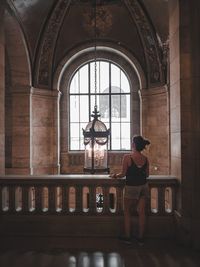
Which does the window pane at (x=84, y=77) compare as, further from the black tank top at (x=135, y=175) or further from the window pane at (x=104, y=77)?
the black tank top at (x=135, y=175)

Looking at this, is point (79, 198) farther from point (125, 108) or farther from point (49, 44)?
point (125, 108)

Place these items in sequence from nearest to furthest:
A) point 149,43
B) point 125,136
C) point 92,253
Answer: point 92,253 < point 149,43 < point 125,136

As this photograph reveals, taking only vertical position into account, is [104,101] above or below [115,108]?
above

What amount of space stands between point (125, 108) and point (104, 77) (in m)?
1.62

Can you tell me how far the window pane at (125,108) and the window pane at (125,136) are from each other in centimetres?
26

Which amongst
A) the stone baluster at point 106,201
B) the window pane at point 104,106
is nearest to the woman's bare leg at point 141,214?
the stone baluster at point 106,201

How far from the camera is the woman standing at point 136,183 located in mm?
4328

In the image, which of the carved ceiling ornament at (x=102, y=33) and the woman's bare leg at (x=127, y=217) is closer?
the woman's bare leg at (x=127, y=217)

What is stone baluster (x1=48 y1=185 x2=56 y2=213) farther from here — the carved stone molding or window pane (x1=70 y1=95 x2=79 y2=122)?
window pane (x1=70 y1=95 x2=79 y2=122)

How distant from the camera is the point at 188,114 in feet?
14.6

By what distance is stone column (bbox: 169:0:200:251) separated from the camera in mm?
4387

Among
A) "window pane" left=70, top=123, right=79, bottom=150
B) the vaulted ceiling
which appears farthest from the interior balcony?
"window pane" left=70, top=123, right=79, bottom=150

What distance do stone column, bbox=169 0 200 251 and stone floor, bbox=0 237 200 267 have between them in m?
0.42

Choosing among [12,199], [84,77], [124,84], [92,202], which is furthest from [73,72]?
[92,202]
